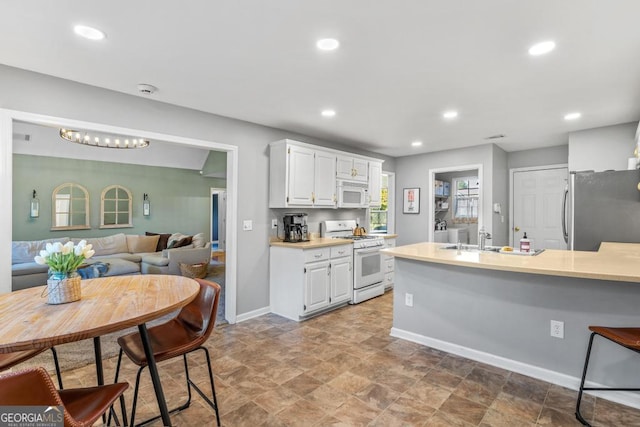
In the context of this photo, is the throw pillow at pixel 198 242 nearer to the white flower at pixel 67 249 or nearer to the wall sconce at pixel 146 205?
Answer: the wall sconce at pixel 146 205

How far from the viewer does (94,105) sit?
2.80m

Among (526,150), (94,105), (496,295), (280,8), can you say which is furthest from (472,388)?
(526,150)

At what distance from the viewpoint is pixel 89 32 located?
77.7 inches

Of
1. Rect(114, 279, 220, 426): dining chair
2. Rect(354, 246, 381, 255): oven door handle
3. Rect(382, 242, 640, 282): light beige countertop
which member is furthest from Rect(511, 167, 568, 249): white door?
Rect(114, 279, 220, 426): dining chair

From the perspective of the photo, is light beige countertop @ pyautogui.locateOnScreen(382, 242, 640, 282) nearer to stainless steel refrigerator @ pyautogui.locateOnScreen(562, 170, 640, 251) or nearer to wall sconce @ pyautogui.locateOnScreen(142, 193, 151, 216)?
stainless steel refrigerator @ pyautogui.locateOnScreen(562, 170, 640, 251)

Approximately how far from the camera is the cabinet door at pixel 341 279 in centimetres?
420

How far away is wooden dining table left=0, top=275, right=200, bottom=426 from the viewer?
3.71 feet

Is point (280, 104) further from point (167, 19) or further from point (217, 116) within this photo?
point (167, 19)

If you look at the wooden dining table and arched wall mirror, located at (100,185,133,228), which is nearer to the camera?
the wooden dining table

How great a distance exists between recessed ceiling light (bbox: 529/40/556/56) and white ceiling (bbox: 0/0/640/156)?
5 cm

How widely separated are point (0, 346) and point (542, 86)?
3797mm

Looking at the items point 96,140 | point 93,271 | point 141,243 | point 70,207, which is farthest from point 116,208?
point 93,271

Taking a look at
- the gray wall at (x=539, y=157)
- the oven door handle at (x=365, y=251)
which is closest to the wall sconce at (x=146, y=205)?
the oven door handle at (x=365, y=251)

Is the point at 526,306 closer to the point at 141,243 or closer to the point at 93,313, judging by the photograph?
the point at 93,313
